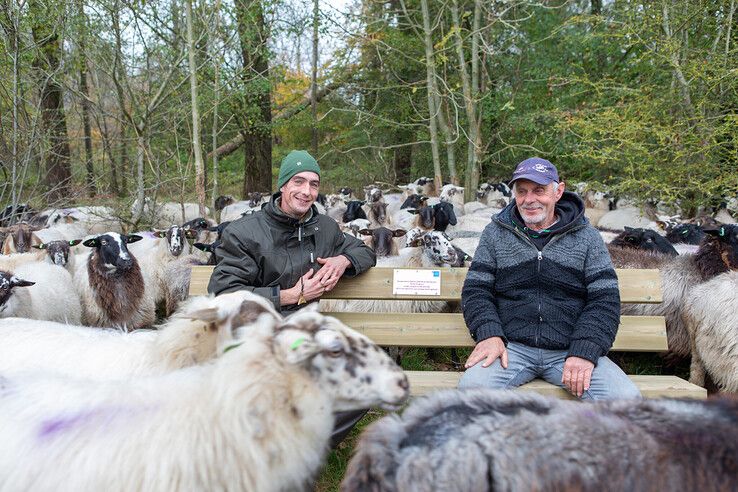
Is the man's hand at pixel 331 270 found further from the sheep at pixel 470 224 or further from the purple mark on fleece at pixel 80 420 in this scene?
the sheep at pixel 470 224

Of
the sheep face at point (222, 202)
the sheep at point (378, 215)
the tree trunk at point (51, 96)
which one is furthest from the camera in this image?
the sheep face at point (222, 202)

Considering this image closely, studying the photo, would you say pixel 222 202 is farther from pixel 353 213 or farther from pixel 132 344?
pixel 132 344

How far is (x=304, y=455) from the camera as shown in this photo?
7.22 ft

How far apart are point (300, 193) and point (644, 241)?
5331mm

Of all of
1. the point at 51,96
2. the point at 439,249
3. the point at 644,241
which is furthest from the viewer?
the point at 51,96

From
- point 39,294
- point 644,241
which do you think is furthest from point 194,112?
point 644,241

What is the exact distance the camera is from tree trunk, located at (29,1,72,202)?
824 cm

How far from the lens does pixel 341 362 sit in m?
2.31

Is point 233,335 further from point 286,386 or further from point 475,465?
point 475,465

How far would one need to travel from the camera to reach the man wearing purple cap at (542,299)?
3170mm

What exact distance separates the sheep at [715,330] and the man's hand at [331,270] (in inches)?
113

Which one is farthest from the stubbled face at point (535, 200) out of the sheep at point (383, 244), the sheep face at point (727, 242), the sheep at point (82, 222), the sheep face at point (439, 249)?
the sheep at point (82, 222)

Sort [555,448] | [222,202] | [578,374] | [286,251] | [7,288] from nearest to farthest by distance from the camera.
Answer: [555,448] < [578,374] < [286,251] < [7,288] < [222,202]

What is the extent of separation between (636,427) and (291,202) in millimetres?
2453
